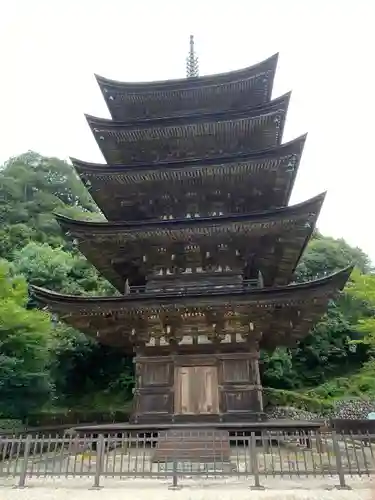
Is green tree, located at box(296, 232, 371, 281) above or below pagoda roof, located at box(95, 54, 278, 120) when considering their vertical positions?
above

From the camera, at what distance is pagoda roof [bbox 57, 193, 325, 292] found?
48.1 feet

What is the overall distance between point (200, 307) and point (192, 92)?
10647 mm

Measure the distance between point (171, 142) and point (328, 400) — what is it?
86.9 feet

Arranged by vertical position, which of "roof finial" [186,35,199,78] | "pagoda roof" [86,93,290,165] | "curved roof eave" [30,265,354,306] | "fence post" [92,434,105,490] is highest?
"roof finial" [186,35,199,78]

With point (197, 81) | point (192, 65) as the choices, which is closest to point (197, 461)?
point (197, 81)

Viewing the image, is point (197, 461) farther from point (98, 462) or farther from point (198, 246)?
point (198, 246)

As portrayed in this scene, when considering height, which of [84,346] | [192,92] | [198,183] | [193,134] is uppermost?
[192,92]

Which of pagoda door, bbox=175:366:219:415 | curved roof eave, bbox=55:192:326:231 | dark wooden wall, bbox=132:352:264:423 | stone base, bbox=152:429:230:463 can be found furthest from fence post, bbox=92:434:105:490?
curved roof eave, bbox=55:192:326:231

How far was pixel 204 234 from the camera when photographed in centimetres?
1523

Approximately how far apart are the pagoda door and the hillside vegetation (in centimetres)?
1070

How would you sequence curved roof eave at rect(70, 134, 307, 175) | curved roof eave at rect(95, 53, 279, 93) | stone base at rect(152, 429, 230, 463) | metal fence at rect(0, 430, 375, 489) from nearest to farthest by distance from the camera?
metal fence at rect(0, 430, 375, 489) < stone base at rect(152, 429, 230, 463) < curved roof eave at rect(70, 134, 307, 175) < curved roof eave at rect(95, 53, 279, 93)

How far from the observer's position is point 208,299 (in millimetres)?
13852

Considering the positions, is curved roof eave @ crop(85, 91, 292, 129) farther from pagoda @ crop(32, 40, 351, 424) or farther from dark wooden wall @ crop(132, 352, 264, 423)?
dark wooden wall @ crop(132, 352, 264, 423)

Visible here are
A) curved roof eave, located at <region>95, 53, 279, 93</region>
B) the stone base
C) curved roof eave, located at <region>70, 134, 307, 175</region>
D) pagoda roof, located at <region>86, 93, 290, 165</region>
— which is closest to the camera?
the stone base
